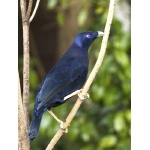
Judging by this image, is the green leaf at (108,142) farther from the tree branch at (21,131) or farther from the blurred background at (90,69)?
the tree branch at (21,131)

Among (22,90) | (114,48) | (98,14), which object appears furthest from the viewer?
(98,14)

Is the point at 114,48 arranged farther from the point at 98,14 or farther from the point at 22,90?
the point at 22,90

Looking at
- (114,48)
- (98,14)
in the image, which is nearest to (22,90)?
(114,48)

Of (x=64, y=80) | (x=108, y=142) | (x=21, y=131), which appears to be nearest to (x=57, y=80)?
(x=64, y=80)

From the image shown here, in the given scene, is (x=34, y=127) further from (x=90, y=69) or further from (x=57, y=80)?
(x=90, y=69)

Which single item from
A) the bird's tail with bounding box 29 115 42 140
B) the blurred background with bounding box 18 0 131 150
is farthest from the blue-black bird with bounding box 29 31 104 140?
the blurred background with bounding box 18 0 131 150
